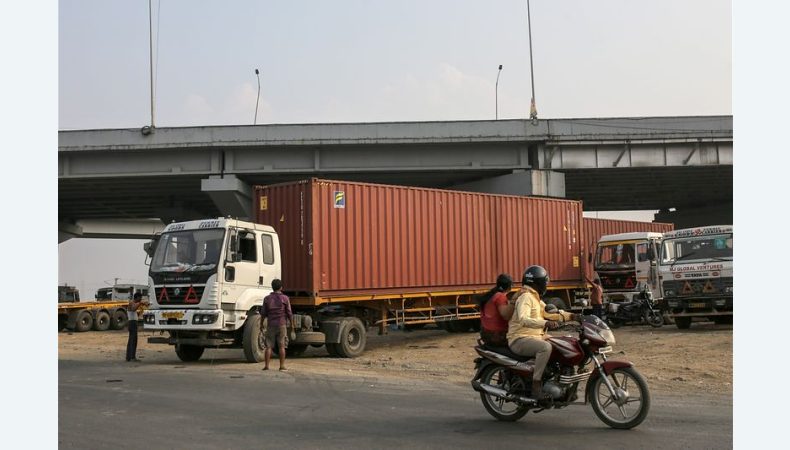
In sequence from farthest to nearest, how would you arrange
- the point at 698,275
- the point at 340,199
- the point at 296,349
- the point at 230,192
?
the point at 230,192, the point at 698,275, the point at 296,349, the point at 340,199

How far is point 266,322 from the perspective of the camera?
12.6 m

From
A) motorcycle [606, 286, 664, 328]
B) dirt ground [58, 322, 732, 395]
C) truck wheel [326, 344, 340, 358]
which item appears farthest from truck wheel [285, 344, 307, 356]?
motorcycle [606, 286, 664, 328]

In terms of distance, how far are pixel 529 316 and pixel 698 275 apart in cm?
1091

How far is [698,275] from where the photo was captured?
15969 mm

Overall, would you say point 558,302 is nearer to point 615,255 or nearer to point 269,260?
point 615,255

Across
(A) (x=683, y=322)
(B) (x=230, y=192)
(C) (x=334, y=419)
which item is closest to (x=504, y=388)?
(C) (x=334, y=419)

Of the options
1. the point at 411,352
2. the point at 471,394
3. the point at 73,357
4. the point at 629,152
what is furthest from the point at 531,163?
the point at 471,394

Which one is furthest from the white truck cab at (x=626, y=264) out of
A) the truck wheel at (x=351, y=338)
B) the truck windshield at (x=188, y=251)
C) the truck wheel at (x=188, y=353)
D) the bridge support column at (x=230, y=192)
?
the bridge support column at (x=230, y=192)

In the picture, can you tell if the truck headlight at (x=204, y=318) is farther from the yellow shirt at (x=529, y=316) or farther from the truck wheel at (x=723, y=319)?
the truck wheel at (x=723, y=319)

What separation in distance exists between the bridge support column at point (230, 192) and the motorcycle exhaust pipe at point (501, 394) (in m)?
25.4

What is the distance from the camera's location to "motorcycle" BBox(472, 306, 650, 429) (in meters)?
6.41

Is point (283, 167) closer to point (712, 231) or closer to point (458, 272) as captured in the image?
point (458, 272)

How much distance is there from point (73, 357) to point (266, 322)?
6522 mm

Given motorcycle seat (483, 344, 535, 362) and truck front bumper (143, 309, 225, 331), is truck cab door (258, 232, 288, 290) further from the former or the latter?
motorcycle seat (483, 344, 535, 362)
